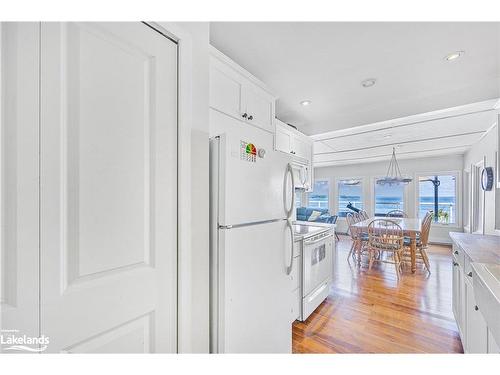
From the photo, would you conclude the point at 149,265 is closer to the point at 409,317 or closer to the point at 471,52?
the point at 471,52

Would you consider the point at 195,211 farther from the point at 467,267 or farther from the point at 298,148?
the point at 298,148

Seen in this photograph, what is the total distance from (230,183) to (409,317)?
8.46 feet

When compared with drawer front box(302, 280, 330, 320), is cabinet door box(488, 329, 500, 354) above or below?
above

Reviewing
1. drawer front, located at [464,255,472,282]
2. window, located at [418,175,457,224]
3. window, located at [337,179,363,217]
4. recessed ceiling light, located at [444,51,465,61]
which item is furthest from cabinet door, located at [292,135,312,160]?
window, located at [418,175,457,224]

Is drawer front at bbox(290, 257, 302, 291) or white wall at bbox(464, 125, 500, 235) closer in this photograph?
drawer front at bbox(290, 257, 302, 291)

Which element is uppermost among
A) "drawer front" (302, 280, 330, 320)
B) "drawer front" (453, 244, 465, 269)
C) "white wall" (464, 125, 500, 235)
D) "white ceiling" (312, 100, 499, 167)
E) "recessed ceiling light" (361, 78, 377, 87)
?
"recessed ceiling light" (361, 78, 377, 87)

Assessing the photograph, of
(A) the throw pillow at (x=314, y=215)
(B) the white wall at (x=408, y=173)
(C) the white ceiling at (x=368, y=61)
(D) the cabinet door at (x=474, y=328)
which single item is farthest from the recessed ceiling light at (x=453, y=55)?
(B) the white wall at (x=408, y=173)

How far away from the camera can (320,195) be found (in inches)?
331

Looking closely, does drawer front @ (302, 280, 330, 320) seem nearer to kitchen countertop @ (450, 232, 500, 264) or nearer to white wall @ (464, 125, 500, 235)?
kitchen countertop @ (450, 232, 500, 264)

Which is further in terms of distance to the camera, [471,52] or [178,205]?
[471,52]

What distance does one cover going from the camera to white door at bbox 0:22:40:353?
644mm

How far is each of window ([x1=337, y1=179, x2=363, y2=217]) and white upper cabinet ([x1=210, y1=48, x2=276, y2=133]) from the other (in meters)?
6.23
